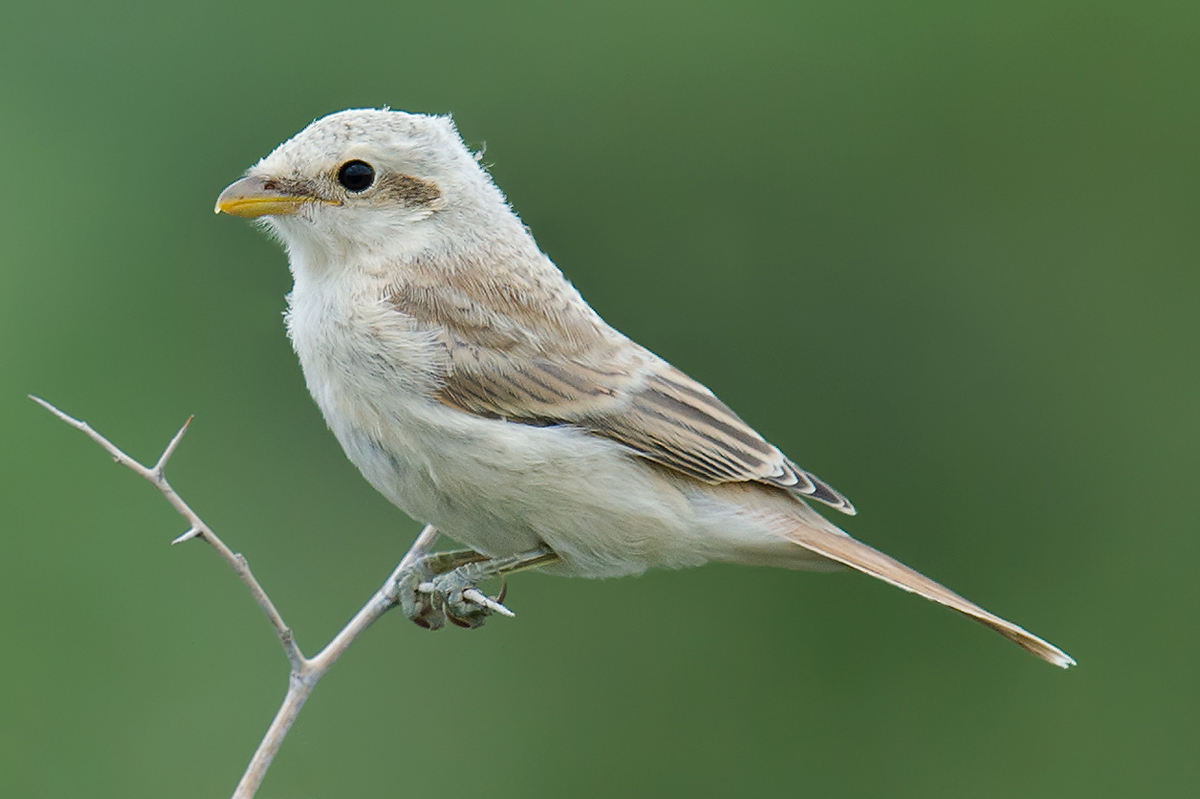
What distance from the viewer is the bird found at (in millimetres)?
3764

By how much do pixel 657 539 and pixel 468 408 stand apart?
2.04ft

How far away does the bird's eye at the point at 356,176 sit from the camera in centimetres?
401

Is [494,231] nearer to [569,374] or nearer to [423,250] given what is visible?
[423,250]

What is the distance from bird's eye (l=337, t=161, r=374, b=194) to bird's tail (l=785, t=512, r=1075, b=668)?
1516 millimetres

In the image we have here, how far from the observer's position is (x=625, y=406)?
13.0 ft

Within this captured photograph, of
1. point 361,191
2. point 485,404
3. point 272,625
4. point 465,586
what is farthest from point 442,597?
point 361,191

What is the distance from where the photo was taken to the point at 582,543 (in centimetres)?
385

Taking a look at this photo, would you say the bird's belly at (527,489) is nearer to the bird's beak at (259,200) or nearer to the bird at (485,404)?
the bird at (485,404)

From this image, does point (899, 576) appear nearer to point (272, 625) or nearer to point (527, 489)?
point (527, 489)

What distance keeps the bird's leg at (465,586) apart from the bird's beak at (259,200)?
1094 mm

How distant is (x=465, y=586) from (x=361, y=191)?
114cm

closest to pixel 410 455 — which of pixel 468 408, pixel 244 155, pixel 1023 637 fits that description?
pixel 468 408

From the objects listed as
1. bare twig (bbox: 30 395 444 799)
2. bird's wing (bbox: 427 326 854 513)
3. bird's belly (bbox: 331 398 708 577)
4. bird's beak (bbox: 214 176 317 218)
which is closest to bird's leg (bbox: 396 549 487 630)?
bird's belly (bbox: 331 398 708 577)

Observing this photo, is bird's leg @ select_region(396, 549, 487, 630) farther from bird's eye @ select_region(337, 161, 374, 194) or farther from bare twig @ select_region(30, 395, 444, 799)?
bird's eye @ select_region(337, 161, 374, 194)
